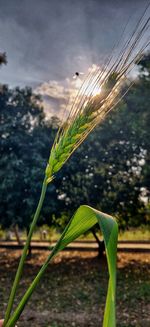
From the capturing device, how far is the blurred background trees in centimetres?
1009

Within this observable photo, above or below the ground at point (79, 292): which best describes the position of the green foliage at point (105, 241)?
above

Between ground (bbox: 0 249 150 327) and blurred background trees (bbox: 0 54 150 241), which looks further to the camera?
blurred background trees (bbox: 0 54 150 241)

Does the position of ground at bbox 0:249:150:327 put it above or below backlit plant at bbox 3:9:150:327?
below

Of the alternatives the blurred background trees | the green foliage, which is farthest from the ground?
the green foliage

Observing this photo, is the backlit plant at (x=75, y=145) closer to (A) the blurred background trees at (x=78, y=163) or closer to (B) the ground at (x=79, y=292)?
(B) the ground at (x=79, y=292)

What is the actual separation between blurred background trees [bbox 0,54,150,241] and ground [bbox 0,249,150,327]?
1.33 metres

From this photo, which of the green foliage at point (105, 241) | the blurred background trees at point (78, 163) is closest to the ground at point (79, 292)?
the blurred background trees at point (78, 163)

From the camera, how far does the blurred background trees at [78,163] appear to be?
33.1 feet

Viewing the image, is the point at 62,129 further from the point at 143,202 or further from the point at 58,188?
the point at 143,202

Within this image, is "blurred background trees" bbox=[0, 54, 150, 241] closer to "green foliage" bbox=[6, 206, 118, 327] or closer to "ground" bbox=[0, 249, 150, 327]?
"ground" bbox=[0, 249, 150, 327]

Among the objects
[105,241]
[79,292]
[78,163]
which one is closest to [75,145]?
[105,241]

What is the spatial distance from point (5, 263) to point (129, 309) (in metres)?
5.90

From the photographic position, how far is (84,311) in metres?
6.30

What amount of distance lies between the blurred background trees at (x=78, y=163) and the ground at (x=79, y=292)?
4.37 ft
